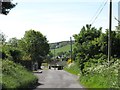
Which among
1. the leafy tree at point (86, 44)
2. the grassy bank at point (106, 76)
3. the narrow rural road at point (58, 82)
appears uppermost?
the leafy tree at point (86, 44)

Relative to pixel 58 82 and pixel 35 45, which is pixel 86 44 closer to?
pixel 58 82

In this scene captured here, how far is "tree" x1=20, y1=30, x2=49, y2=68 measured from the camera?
116938 mm

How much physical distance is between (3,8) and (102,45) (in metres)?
16.2

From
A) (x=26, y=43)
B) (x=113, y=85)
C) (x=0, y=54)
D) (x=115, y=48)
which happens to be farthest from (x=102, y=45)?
(x=26, y=43)

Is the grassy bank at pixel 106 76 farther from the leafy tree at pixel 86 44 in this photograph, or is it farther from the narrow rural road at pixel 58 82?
the leafy tree at pixel 86 44

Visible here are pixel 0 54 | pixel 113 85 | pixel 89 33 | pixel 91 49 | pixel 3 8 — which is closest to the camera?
pixel 113 85

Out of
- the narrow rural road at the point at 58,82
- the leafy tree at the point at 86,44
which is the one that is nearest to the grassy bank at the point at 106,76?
the narrow rural road at the point at 58,82

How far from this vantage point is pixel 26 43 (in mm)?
117000

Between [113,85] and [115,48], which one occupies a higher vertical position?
[115,48]

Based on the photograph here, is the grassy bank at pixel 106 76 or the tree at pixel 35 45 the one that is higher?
the tree at pixel 35 45

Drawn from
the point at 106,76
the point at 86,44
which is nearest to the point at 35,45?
the point at 86,44

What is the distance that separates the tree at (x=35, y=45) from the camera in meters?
117

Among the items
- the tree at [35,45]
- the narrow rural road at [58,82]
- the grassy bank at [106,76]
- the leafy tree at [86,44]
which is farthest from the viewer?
the tree at [35,45]

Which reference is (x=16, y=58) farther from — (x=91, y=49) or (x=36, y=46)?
(x=36, y=46)
